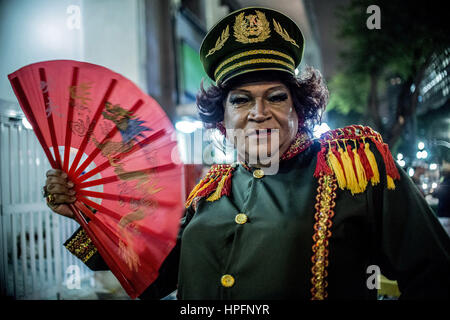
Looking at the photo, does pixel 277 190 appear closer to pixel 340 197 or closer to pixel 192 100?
pixel 340 197

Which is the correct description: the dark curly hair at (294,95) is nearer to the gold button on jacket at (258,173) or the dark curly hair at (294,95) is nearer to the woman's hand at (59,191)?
the gold button on jacket at (258,173)

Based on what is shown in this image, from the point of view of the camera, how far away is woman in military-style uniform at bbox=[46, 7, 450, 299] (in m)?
1.06

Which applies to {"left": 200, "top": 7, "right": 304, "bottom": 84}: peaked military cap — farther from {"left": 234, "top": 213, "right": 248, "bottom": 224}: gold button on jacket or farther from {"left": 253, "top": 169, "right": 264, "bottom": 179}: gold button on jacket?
{"left": 234, "top": 213, "right": 248, "bottom": 224}: gold button on jacket

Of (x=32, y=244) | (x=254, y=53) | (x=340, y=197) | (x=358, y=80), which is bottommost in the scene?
(x=32, y=244)

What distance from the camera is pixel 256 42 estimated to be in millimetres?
1291

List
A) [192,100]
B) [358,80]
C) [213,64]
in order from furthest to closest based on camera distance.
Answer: [358,80]
[192,100]
[213,64]

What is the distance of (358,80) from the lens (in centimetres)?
912

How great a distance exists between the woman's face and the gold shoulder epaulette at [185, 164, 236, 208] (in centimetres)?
23

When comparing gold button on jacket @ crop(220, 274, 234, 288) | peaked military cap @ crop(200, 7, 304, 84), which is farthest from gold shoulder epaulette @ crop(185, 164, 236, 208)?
peaked military cap @ crop(200, 7, 304, 84)

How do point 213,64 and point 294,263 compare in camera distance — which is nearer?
point 294,263

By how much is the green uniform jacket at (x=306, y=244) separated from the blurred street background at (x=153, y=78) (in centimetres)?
55
